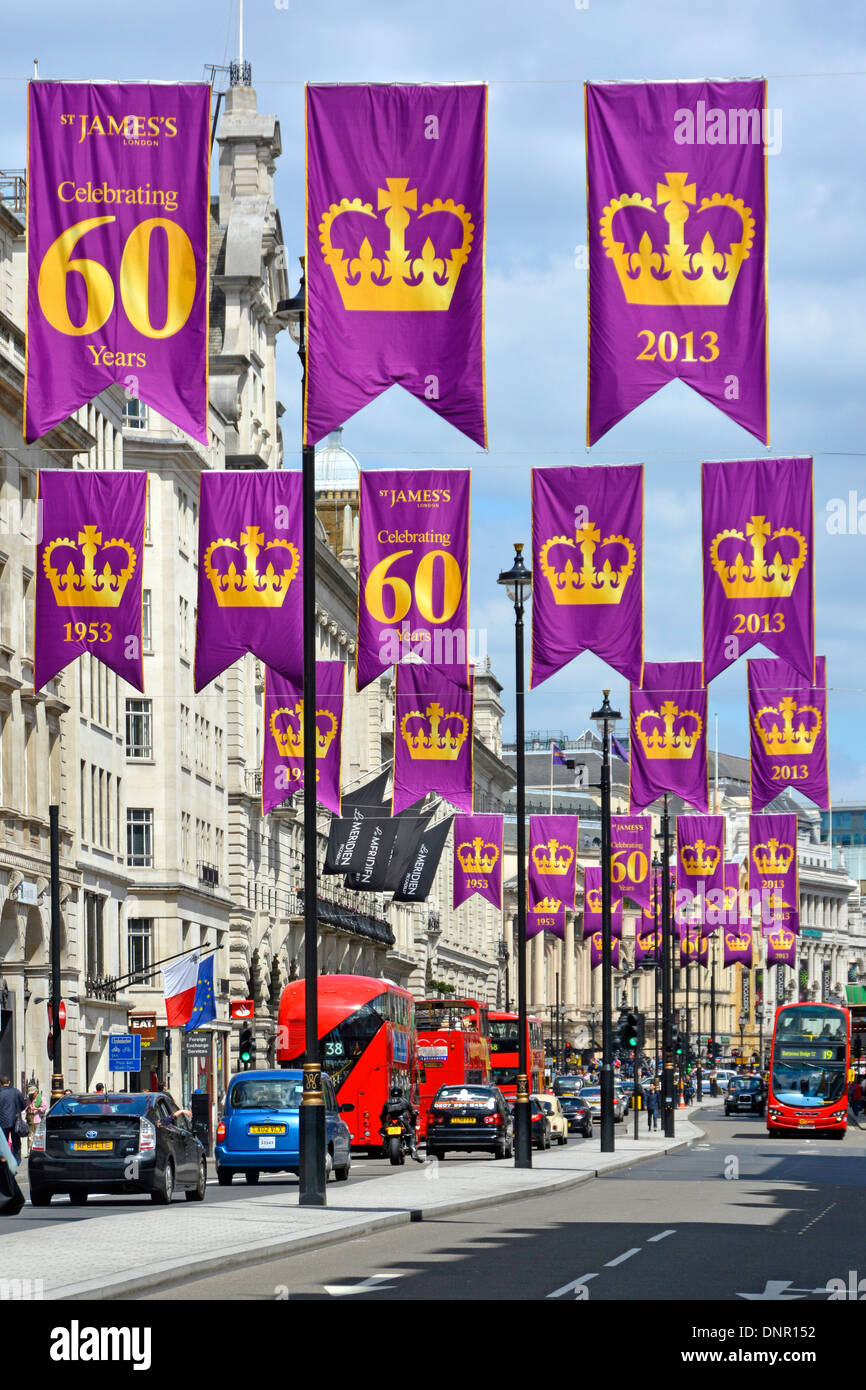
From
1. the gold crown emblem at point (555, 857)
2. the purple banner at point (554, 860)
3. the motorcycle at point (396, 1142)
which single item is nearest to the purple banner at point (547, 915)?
the purple banner at point (554, 860)

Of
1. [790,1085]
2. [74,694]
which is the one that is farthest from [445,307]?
[790,1085]

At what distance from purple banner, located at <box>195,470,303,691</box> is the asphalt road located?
8.58 metres

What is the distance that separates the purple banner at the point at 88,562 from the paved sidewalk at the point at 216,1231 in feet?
26.4

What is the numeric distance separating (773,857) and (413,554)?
38.2 meters

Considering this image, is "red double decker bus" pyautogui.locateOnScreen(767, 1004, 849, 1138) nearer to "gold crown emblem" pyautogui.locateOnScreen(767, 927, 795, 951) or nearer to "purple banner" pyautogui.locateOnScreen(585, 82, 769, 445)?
"gold crown emblem" pyautogui.locateOnScreen(767, 927, 795, 951)

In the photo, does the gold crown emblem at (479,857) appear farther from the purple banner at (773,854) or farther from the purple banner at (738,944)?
the purple banner at (738,944)

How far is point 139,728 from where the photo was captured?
73.2 meters

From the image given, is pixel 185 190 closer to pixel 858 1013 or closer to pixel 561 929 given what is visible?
pixel 561 929

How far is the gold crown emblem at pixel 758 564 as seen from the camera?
31312 mm

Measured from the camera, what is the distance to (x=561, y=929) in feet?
218

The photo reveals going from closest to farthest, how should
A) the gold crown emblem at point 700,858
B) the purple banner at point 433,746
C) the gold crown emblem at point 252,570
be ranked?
the gold crown emblem at point 252,570, the purple banner at point 433,746, the gold crown emblem at point 700,858

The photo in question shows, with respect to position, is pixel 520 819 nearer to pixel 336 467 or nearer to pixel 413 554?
pixel 413 554

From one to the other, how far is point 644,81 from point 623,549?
8885mm
